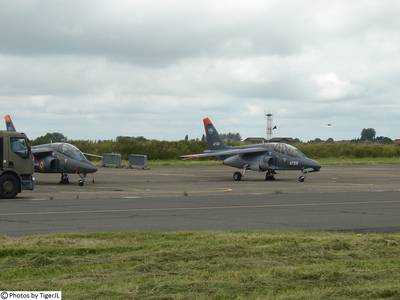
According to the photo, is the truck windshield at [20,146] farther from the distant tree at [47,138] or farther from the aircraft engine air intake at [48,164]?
the distant tree at [47,138]

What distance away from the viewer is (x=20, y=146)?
25.9 meters

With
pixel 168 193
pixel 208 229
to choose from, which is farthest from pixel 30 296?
pixel 168 193

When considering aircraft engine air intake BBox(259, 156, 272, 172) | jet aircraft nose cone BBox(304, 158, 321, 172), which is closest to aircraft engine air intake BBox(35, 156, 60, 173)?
aircraft engine air intake BBox(259, 156, 272, 172)

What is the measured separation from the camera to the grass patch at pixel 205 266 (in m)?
7.90

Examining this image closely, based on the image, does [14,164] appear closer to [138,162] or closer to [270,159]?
[270,159]

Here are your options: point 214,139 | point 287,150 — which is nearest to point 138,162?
point 214,139

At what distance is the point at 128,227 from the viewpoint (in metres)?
15.6

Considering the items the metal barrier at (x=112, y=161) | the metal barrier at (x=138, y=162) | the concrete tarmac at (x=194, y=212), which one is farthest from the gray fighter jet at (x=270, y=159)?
the metal barrier at (x=112, y=161)

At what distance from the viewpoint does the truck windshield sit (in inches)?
1013

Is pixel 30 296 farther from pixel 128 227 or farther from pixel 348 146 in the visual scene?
pixel 348 146

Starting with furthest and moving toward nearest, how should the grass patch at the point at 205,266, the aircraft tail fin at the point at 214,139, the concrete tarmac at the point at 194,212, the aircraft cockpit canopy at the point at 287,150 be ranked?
1. the aircraft tail fin at the point at 214,139
2. the aircraft cockpit canopy at the point at 287,150
3. the concrete tarmac at the point at 194,212
4. the grass patch at the point at 205,266

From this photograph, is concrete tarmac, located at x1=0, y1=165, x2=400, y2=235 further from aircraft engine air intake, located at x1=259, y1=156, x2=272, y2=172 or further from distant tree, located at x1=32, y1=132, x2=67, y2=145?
distant tree, located at x1=32, y1=132, x2=67, y2=145

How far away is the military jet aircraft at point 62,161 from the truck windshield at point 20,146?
1042 cm

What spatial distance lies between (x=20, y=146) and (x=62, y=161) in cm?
1085
